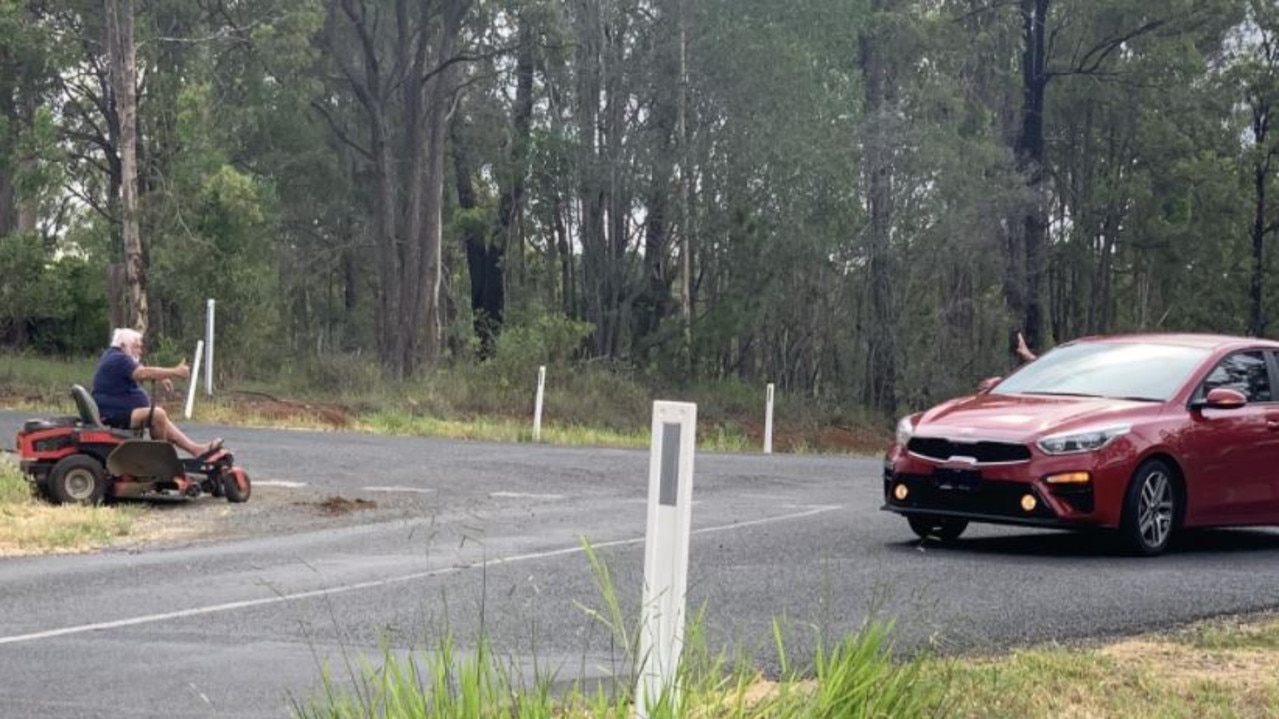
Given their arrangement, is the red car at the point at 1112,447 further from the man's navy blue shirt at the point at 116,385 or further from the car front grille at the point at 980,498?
the man's navy blue shirt at the point at 116,385

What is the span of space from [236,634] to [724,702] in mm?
4013

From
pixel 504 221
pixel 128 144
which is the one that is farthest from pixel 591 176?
pixel 128 144

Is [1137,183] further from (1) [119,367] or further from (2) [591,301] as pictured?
(1) [119,367]

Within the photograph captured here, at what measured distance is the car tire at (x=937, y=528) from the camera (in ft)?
44.8

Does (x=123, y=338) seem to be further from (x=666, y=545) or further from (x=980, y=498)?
(x=666, y=545)

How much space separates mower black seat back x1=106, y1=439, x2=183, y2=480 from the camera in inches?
627

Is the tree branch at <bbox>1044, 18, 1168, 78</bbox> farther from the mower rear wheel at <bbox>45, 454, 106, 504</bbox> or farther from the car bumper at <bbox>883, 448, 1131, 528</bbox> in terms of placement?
the car bumper at <bbox>883, 448, 1131, 528</bbox>

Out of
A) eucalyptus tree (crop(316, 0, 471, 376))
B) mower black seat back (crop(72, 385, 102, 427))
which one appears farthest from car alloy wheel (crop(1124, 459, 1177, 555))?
eucalyptus tree (crop(316, 0, 471, 376))

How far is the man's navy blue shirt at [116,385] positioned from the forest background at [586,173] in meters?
19.3

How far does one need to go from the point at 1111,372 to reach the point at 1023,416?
129 cm

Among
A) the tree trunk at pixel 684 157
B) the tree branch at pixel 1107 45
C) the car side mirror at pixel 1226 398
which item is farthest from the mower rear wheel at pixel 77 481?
the tree branch at pixel 1107 45

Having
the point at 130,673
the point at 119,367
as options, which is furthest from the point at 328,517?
the point at 130,673

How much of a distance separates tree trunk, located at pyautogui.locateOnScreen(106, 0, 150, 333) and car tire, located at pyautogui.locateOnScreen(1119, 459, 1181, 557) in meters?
25.6

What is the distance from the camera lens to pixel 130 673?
26.8 ft
